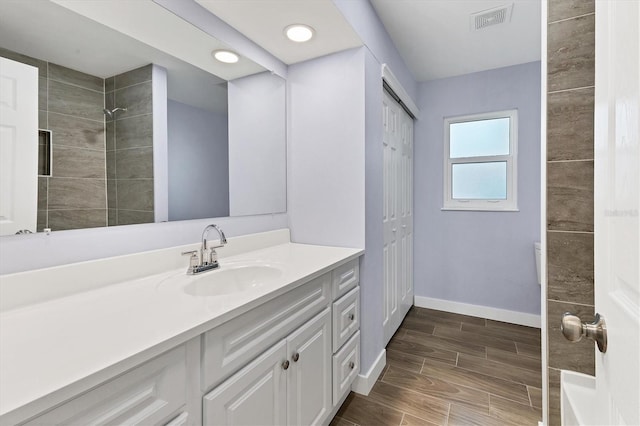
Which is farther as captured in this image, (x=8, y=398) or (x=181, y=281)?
(x=181, y=281)

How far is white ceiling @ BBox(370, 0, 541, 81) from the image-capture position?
197 centimetres

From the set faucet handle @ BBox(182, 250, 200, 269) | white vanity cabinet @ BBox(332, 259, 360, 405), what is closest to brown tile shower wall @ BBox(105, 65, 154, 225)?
faucet handle @ BBox(182, 250, 200, 269)

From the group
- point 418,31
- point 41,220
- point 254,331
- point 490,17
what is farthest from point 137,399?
point 490,17

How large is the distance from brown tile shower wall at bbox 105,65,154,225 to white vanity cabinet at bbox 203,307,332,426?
2.55 ft

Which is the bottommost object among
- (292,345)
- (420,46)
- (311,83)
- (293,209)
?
(292,345)

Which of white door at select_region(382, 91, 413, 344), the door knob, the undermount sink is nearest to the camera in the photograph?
the door knob

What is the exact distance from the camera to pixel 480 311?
297 centimetres

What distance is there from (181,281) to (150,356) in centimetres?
54

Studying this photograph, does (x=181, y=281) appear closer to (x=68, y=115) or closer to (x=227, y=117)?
(x=68, y=115)

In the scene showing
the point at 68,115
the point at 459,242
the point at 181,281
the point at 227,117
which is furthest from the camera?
the point at 459,242

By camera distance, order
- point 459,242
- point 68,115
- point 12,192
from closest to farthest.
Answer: point 12,192 < point 68,115 < point 459,242

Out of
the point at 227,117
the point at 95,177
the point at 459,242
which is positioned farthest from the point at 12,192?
the point at 459,242

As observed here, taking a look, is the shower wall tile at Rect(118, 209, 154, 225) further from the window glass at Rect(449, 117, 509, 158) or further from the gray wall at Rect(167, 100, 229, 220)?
A: the window glass at Rect(449, 117, 509, 158)

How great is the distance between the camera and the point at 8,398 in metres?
0.47
